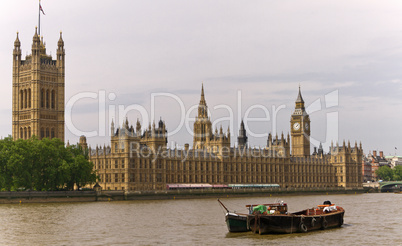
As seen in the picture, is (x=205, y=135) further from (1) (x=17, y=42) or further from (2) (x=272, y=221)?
(2) (x=272, y=221)

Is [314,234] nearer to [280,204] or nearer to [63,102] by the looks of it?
[280,204]

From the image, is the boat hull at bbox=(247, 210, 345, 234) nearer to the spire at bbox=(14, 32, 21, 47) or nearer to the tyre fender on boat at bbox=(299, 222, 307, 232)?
the tyre fender on boat at bbox=(299, 222, 307, 232)

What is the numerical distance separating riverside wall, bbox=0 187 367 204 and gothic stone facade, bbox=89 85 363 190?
7.54m

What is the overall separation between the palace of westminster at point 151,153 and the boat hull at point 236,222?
72.4 metres

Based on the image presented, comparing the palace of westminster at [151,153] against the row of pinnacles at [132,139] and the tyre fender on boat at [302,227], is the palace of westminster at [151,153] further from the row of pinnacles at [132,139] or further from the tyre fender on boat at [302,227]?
the tyre fender on boat at [302,227]

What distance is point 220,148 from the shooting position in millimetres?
156625

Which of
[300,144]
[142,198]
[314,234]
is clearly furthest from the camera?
[300,144]

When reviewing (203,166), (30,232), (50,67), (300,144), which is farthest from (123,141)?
(300,144)

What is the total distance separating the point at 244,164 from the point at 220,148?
7.78 metres

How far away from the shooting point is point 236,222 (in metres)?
54.4

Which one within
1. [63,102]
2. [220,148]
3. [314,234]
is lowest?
[314,234]

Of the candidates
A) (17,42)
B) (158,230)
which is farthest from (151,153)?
(158,230)

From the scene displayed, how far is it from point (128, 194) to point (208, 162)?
3696 centimetres

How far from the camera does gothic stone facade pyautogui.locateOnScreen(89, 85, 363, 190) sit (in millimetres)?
127375
